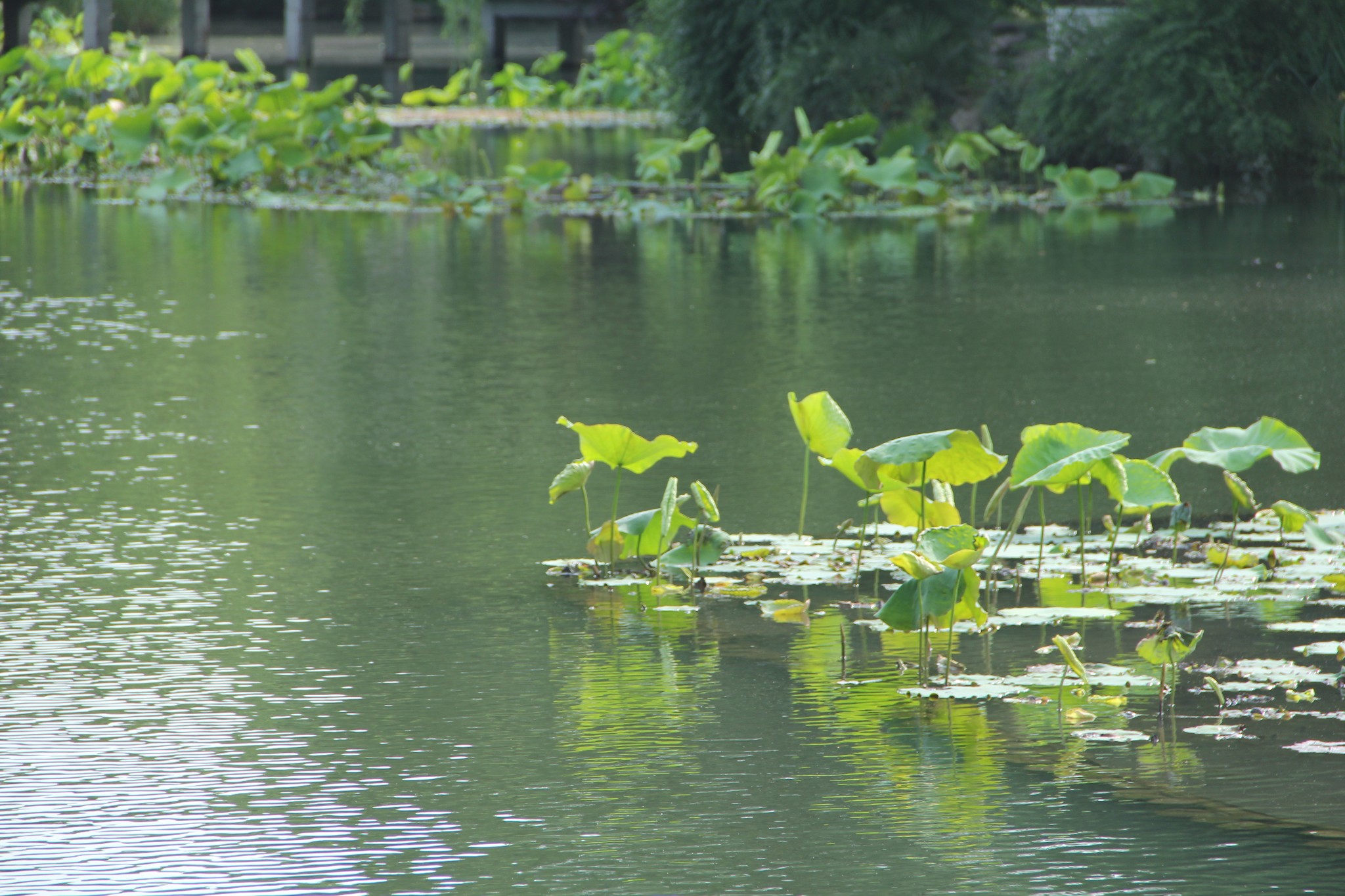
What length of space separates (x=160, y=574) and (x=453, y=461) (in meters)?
1.02

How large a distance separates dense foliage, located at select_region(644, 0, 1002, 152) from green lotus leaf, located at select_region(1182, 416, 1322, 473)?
9.18 meters

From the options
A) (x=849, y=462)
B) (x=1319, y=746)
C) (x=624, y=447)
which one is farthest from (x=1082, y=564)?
(x=1319, y=746)

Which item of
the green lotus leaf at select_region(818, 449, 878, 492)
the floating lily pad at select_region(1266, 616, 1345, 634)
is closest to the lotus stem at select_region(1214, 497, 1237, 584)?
the floating lily pad at select_region(1266, 616, 1345, 634)

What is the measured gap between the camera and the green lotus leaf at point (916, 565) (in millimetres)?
2648

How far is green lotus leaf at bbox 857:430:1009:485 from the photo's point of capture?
291cm

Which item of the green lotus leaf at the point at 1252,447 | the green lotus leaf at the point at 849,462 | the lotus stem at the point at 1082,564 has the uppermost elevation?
the green lotus leaf at the point at 1252,447

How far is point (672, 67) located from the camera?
14.1 m

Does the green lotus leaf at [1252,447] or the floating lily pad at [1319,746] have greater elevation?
the green lotus leaf at [1252,447]

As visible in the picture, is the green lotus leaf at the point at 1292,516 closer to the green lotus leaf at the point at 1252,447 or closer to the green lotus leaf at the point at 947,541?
the green lotus leaf at the point at 1252,447

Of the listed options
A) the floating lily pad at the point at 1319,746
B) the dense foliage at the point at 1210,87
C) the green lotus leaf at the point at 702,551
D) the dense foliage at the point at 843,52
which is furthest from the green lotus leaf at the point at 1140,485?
the dense foliage at the point at 843,52

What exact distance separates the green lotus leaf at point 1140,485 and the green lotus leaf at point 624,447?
27.7 inches

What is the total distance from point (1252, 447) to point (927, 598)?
2.75ft

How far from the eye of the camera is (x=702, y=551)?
3232 millimetres

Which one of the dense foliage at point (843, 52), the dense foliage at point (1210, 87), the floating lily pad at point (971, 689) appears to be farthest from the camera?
the dense foliage at point (843, 52)
